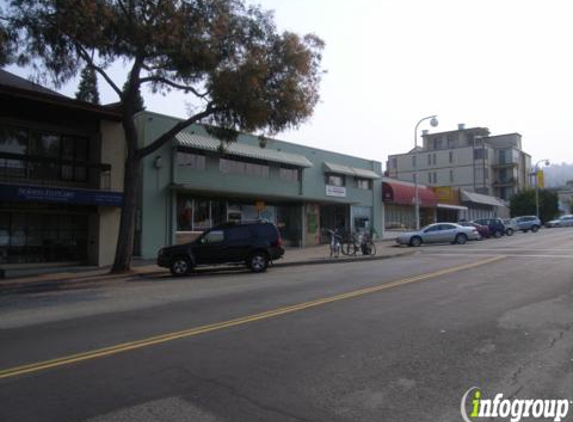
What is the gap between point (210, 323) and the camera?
A: 27.9 feet

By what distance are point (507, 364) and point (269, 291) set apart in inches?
285

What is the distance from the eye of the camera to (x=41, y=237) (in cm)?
1988

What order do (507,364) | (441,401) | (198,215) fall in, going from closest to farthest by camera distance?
1. (441,401)
2. (507,364)
3. (198,215)

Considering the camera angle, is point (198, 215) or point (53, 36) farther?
point (198, 215)

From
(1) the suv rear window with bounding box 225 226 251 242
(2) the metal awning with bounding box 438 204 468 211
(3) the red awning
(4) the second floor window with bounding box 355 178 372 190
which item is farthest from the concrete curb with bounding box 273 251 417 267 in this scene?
(2) the metal awning with bounding box 438 204 468 211

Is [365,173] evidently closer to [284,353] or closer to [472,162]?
[284,353]

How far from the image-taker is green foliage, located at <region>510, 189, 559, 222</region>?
2825 inches

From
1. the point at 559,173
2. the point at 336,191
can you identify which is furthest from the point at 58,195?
the point at 559,173

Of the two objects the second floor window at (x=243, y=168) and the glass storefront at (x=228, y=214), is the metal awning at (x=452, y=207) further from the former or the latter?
the second floor window at (x=243, y=168)

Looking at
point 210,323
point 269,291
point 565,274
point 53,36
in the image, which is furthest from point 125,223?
point 565,274

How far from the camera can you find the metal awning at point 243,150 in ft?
80.0

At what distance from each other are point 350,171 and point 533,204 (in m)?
46.2

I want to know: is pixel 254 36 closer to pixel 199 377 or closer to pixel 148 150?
pixel 148 150

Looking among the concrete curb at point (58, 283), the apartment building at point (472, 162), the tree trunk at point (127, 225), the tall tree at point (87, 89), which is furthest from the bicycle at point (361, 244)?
the apartment building at point (472, 162)
